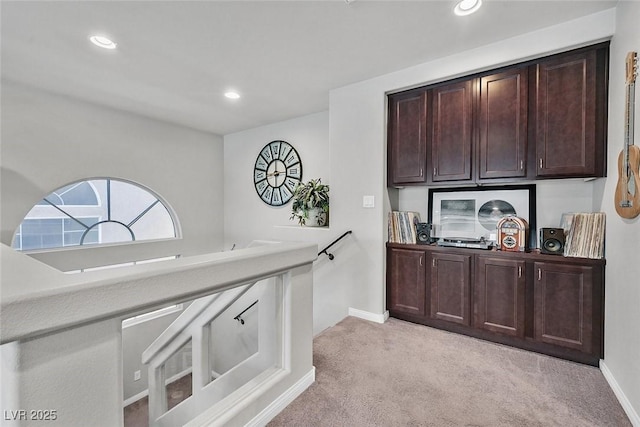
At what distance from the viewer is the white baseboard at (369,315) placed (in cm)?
287

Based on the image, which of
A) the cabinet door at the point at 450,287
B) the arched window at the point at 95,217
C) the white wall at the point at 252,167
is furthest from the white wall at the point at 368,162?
the arched window at the point at 95,217

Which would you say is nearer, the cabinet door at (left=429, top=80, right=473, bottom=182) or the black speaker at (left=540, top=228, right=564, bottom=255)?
the black speaker at (left=540, top=228, right=564, bottom=255)

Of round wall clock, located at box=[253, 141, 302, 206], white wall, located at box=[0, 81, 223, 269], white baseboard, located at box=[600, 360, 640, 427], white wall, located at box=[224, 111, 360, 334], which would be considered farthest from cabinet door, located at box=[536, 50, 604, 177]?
white wall, located at box=[0, 81, 223, 269]

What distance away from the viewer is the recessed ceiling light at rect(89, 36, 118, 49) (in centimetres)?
224

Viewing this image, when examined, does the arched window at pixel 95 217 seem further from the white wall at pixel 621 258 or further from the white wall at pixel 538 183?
the white wall at pixel 621 258

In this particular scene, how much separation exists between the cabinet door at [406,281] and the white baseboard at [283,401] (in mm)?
1324

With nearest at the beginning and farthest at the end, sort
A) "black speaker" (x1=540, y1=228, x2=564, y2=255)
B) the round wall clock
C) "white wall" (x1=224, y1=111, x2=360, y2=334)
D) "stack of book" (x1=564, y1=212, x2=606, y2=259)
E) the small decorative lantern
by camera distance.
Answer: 1. "stack of book" (x1=564, y1=212, x2=606, y2=259)
2. "black speaker" (x1=540, y1=228, x2=564, y2=255)
3. the small decorative lantern
4. "white wall" (x1=224, y1=111, x2=360, y2=334)
5. the round wall clock

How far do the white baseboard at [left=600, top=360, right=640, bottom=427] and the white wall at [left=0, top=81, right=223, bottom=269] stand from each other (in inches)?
197

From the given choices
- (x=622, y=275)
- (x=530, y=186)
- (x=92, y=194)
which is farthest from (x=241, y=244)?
(x=622, y=275)

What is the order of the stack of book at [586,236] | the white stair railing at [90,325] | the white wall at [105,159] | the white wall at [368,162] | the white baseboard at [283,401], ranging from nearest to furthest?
1. the white stair railing at [90,325]
2. the white baseboard at [283,401]
3. the stack of book at [586,236]
4. the white wall at [368,162]
5. the white wall at [105,159]

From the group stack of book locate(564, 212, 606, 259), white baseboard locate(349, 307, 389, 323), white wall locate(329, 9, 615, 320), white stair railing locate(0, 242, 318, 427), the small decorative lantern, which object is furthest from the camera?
white baseboard locate(349, 307, 389, 323)

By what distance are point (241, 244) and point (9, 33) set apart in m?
3.56

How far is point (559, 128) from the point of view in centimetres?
218

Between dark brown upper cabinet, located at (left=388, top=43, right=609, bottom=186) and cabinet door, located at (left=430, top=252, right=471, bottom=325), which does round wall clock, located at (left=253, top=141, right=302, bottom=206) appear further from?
cabinet door, located at (left=430, top=252, right=471, bottom=325)
